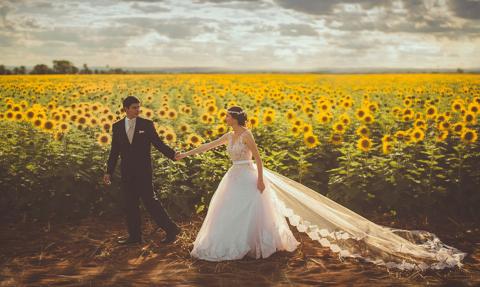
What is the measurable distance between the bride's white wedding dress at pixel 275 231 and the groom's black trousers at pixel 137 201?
23.3 inches

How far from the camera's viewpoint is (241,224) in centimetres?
560

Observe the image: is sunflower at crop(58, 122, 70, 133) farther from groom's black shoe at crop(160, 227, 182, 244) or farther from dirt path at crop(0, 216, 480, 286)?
groom's black shoe at crop(160, 227, 182, 244)

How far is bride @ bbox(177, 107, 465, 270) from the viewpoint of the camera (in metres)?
5.54

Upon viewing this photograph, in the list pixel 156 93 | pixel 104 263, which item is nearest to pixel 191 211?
pixel 104 263

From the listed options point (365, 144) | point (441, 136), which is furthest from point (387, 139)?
point (441, 136)

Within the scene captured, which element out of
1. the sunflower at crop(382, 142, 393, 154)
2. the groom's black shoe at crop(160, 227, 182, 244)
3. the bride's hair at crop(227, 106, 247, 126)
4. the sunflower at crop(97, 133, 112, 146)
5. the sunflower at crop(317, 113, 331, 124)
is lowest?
the groom's black shoe at crop(160, 227, 182, 244)

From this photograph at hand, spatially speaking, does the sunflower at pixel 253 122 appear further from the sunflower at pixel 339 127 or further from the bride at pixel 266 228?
the bride at pixel 266 228

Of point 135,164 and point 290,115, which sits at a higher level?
point 290,115

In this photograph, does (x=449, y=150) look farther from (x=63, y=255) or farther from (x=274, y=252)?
(x=63, y=255)

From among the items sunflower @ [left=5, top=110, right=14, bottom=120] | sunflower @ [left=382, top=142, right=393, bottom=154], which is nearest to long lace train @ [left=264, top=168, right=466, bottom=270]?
sunflower @ [left=382, top=142, right=393, bottom=154]

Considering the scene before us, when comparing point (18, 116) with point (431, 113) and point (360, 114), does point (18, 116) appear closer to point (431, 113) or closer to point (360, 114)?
point (360, 114)

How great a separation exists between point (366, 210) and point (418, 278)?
234 cm

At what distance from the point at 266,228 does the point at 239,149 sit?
86cm

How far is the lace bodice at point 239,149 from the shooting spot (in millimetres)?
5715
